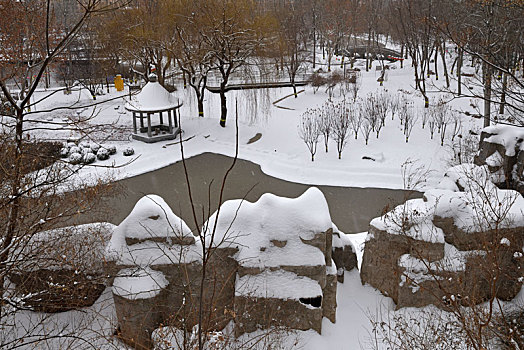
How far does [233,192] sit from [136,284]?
7.56 meters

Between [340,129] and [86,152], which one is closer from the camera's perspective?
[86,152]

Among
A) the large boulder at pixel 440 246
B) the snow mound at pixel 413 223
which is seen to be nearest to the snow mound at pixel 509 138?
the large boulder at pixel 440 246

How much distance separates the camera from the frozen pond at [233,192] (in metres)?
12.7

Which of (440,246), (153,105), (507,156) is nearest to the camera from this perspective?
(440,246)

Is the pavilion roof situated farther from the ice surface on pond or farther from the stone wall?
the ice surface on pond

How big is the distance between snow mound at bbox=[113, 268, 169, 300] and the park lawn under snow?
20.2 feet

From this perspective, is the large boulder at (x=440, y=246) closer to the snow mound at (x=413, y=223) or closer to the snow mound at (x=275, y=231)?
the snow mound at (x=413, y=223)

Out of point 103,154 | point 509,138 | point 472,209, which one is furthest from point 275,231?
point 103,154

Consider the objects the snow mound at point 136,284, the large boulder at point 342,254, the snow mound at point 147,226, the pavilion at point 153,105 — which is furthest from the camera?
the pavilion at point 153,105

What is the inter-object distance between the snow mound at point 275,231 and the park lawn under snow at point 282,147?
6316 millimetres

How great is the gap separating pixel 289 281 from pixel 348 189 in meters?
7.96

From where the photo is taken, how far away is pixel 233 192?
14.3 m

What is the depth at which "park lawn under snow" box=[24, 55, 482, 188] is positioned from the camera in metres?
15.5

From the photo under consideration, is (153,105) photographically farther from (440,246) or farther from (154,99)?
(440,246)
